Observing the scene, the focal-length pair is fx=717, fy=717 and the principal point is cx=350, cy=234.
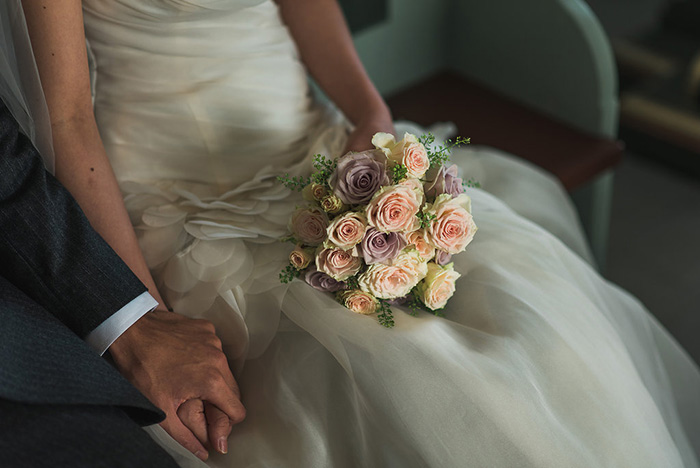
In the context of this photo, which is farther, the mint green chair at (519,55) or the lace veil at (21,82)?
the mint green chair at (519,55)

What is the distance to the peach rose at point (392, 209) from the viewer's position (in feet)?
2.70

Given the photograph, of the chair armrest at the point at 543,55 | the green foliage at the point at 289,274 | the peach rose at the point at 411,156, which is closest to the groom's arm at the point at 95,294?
the green foliage at the point at 289,274

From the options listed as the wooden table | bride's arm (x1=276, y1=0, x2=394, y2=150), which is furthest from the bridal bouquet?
the wooden table

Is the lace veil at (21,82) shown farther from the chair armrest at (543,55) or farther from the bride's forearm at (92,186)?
the chair armrest at (543,55)

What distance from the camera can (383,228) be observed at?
0.83 metres

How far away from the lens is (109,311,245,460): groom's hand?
0.87 m

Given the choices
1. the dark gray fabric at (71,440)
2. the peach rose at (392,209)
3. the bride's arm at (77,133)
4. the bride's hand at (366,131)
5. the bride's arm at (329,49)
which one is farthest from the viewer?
the bride's arm at (329,49)

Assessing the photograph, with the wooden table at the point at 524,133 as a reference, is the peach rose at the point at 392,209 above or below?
above

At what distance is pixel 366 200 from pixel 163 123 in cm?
41

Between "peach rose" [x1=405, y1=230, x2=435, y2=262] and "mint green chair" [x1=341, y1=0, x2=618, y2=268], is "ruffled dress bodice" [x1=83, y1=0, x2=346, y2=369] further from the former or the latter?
"mint green chair" [x1=341, y1=0, x2=618, y2=268]

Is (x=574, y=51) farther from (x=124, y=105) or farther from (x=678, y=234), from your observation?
(x=124, y=105)

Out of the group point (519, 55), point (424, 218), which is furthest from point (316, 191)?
point (519, 55)

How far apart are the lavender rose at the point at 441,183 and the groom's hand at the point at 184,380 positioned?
13.3 inches

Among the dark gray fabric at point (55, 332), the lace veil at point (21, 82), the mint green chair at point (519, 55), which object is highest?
the lace veil at point (21, 82)
